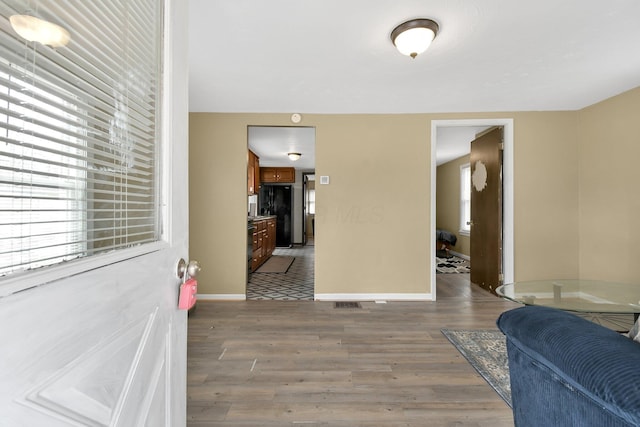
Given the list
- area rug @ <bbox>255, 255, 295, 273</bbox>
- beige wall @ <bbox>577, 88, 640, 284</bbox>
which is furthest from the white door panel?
area rug @ <bbox>255, 255, 295, 273</bbox>

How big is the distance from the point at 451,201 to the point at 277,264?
4543mm

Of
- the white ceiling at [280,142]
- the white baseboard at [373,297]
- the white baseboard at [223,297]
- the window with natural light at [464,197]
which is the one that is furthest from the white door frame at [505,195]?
the window with natural light at [464,197]

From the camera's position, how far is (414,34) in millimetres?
2021

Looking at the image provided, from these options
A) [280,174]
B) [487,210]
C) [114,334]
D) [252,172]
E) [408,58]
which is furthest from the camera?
[280,174]

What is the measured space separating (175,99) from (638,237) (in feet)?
14.1

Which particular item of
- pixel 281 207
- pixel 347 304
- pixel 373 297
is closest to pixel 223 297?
pixel 347 304

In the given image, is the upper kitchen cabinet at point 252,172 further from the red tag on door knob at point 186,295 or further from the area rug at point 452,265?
the red tag on door knob at point 186,295

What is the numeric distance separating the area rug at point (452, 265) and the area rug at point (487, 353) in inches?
108

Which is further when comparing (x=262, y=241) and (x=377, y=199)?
(x=262, y=241)

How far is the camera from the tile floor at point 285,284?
12.8 ft

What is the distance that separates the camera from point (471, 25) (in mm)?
2041

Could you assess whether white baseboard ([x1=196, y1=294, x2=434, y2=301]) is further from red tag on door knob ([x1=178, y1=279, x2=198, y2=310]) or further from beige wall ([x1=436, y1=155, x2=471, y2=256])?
beige wall ([x1=436, y1=155, x2=471, y2=256])

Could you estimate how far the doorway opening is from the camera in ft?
14.5

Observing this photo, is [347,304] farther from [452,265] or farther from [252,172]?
[252,172]
